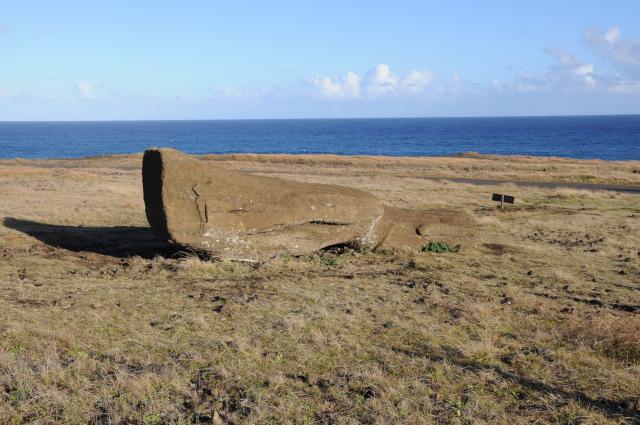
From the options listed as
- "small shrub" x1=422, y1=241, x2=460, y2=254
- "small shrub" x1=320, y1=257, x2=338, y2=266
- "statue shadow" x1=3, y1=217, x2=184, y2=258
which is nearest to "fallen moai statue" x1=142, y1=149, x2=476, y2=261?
"small shrub" x1=320, y1=257, x2=338, y2=266

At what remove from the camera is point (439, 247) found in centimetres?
1636

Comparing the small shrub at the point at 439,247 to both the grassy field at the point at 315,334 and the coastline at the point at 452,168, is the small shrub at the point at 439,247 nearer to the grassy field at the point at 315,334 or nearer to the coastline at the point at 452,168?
the grassy field at the point at 315,334

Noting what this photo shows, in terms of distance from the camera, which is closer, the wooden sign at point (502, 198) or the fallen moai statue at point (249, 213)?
the fallen moai statue at point (249, 213)

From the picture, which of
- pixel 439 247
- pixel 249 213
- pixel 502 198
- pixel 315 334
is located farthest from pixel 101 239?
pixel 502 198

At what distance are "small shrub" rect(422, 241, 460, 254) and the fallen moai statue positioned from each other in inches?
25.8

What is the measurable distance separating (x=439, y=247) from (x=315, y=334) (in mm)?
8573

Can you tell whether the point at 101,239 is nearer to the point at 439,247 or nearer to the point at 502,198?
the point at 439,247

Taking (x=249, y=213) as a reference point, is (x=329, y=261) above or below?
below

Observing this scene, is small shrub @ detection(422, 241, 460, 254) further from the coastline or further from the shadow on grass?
the coastline

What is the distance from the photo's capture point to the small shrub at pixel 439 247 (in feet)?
53.4

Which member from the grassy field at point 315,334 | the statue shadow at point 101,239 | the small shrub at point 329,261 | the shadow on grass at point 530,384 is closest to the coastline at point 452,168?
the grassy field at point 315,334

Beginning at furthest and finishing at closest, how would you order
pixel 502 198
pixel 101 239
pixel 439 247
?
pixel 502 198 → pixel 101 239 → pixel 439 247

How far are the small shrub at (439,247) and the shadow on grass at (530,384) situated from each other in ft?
26.6

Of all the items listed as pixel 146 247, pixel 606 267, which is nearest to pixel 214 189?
pixel 146 247
